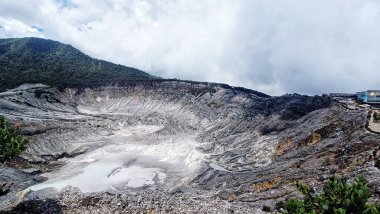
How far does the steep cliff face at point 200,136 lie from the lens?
4525 cm

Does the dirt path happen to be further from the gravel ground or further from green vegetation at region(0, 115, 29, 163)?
green vegetation at region(0, 115, 29, 163)

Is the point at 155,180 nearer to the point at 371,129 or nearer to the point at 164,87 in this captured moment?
the point at 371,129

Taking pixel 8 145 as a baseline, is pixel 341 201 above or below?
below

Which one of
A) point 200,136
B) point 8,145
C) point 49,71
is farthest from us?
point 49,71

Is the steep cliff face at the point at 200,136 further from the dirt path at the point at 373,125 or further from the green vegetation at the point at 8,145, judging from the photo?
the green vegetation at the point at 8,145

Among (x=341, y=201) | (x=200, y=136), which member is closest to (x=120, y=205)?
(x=341, y=201)

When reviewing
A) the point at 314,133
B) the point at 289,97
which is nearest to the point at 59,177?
the point at 314,133

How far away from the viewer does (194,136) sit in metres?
92.5

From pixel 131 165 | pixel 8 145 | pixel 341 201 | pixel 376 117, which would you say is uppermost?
pixel 376 117

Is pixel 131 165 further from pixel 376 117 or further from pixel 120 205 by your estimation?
pixel 120 205

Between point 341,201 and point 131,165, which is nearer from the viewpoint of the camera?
point 341,201

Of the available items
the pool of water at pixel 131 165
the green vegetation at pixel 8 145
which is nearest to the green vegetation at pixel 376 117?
the pool of water at pixel 131 165

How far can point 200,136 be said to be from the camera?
90938mm

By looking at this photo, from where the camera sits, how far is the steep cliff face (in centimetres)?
4525
